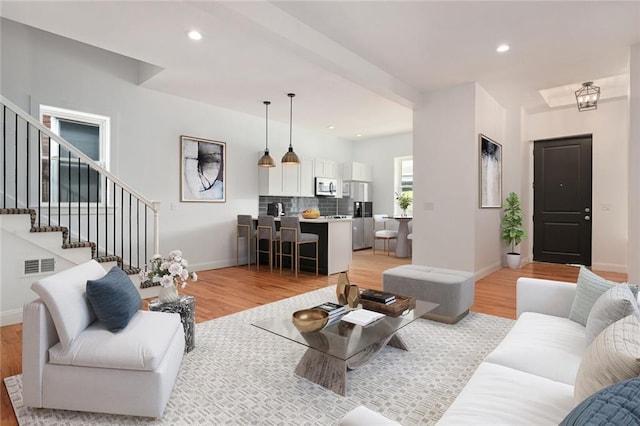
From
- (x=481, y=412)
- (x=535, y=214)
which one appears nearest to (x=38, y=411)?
(x=481, y=412)

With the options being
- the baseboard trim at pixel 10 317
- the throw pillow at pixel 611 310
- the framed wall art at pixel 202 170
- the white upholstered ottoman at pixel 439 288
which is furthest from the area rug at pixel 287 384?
the framed wall art at pixel 202 170

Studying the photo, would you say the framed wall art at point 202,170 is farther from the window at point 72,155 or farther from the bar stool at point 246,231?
the window at point 72,155

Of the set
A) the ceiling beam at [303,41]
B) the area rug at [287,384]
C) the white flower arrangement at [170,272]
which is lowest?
the area rug at [287,384]

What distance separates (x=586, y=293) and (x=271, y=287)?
11.6 ft

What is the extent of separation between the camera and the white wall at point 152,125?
4074 mm

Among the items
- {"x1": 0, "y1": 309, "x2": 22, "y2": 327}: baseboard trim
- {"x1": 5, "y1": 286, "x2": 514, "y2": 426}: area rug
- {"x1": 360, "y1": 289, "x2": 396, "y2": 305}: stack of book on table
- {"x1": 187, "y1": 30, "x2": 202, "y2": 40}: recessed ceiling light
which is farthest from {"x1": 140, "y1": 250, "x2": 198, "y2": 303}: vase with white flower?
{"x1": 187, "y1": 30, "x2": 202, "y2": 40}: recessed ceiling light

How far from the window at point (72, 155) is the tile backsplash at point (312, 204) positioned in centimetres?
294

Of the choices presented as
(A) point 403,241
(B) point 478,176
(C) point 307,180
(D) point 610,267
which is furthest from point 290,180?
(D) point 610,267

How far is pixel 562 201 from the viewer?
625cm

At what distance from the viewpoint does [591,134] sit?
233 inches

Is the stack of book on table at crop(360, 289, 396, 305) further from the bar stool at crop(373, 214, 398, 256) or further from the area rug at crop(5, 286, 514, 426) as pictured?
the bar stool at crop(373, 214, 398, 256)

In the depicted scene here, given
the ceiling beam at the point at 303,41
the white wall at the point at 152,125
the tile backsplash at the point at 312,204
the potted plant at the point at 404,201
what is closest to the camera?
the ceiling beam at the point at 303,41

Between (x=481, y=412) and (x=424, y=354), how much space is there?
4.73 ft

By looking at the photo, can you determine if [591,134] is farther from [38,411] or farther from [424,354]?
[38,411]
